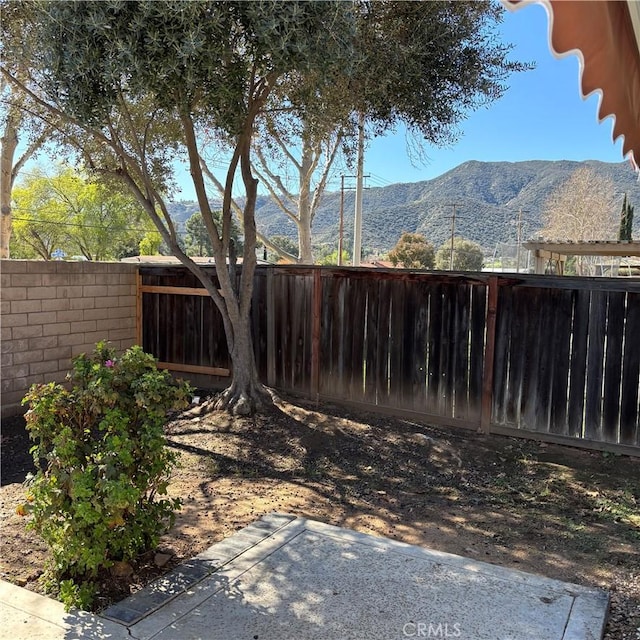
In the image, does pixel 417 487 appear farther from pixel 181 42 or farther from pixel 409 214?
pixel 409 214

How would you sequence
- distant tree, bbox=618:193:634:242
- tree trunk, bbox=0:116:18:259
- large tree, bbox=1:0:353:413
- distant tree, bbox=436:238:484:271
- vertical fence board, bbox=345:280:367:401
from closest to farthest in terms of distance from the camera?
large tree, bbox=1:0:353:413 < vertical fence board, bbox=345:280:367:401 < tree trunk, bbox=0:116:18:259 < distant tree, bbox=618:193:634:242 < distant tree, bbox=436:238:484:271

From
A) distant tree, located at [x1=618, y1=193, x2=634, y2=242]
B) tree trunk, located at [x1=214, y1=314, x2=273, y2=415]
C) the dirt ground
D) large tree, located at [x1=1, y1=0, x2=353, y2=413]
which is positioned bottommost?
the dirt ground

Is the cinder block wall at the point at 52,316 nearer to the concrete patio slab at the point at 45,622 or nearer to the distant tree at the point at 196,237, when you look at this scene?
the concrete patio slab at the point at 45,622

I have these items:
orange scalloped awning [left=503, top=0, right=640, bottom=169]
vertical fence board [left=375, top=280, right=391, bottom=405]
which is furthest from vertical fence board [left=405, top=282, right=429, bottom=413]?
orange scalloped awning [left=503, top=0, right=640, bottom=169]

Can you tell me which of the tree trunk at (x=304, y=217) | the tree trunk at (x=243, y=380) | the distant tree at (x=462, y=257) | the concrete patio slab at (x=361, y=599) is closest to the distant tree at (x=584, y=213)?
the distant tree at (x=462, y=257)

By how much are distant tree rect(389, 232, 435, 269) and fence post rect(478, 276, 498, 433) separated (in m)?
45.0

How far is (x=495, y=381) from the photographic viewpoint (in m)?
5.99

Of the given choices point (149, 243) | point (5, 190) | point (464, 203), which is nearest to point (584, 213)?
point (149, 243)

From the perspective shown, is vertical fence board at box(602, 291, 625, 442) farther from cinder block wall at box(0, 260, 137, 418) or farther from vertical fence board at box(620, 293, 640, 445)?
cinder block wall at box(0, 260, 137, 418)

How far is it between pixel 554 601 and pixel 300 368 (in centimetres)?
472

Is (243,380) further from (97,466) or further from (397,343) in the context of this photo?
(97,466)

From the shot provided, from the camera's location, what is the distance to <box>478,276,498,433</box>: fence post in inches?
233

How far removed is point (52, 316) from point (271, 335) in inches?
106

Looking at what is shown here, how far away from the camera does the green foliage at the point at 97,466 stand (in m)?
2.82
